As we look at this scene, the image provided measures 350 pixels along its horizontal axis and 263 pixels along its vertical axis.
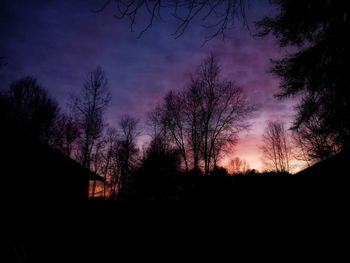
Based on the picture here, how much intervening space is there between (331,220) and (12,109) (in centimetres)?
2948

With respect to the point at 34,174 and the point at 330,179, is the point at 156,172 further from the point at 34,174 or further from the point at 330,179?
the point at 330,179

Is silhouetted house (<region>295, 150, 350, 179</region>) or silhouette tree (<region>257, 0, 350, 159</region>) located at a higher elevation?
silhouette tree (<region>257, 0, 350, 159</region>)

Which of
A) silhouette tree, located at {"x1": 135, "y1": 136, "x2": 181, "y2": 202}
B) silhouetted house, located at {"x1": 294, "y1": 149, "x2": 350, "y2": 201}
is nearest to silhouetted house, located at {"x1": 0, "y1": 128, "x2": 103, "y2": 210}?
silhouetted house, located at {"x1": 294, "y1": 149, "x2": 350, "y2": 201}

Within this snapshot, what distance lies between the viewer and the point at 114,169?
41.8 m

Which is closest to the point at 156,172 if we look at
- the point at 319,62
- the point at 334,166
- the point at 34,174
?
the point at 34,174

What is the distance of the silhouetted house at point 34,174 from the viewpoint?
33.1ft

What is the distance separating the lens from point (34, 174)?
1078 centimetres

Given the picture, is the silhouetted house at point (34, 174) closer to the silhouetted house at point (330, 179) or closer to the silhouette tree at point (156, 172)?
the silhouetted house at point (330, 179)

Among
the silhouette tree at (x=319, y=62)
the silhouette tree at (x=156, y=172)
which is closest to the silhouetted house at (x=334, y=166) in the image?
the silhouette tree at (x=319, y=62)

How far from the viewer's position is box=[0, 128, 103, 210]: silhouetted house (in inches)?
398

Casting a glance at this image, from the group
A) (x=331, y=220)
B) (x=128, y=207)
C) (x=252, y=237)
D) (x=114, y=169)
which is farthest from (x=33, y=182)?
(x=114, y=169)

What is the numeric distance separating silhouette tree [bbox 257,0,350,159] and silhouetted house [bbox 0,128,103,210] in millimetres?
11707

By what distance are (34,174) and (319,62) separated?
1380 centimetres

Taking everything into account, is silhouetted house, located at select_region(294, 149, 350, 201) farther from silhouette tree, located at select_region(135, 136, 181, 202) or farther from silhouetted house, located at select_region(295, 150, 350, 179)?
silhouette tree, located at select_region(135, 136, 181, 202)
